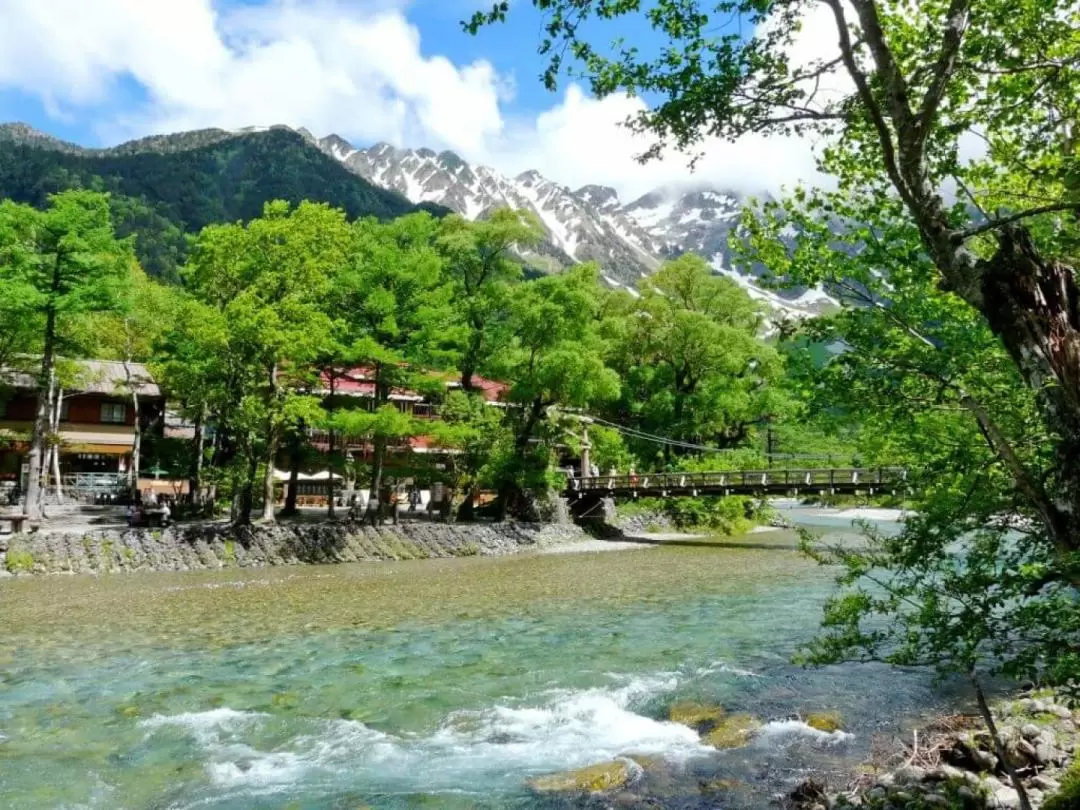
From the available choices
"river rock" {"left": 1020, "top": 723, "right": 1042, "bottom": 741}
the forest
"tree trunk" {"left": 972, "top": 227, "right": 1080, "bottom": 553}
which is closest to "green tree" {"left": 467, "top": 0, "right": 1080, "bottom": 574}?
"tree trunk" {"left": 972, "top": 227, "right": 1080, "bottom": 553}

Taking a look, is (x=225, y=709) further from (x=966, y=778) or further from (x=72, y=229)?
(x=72, y=229)

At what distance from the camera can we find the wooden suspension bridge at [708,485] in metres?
32.6

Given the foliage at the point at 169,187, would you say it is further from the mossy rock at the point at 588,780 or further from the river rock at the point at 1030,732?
the river rock at the point at 1030,732

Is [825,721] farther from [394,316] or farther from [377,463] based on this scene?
[394,316]

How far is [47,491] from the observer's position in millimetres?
34719

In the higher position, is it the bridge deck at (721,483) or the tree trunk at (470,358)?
the tree trunk at (470,358)

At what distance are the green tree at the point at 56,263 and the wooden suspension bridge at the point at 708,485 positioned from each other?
22671mm

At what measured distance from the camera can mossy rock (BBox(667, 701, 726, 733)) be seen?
9484 millimetres

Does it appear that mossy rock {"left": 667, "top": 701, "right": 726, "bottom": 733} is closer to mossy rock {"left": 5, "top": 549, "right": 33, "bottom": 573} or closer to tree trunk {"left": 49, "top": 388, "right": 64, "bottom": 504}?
mossy rock {"left": 5, "top": 549, "right": 33, "bottom": 573}

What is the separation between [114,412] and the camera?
43.2 meters

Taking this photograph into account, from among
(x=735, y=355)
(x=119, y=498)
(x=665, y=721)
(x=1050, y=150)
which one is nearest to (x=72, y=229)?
(x=119, y=498)

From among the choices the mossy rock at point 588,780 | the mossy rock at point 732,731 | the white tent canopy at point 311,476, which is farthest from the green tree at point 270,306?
the mossy rock at point 588,780

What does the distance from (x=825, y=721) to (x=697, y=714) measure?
5.11ft

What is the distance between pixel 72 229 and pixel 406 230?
12.4 meters
